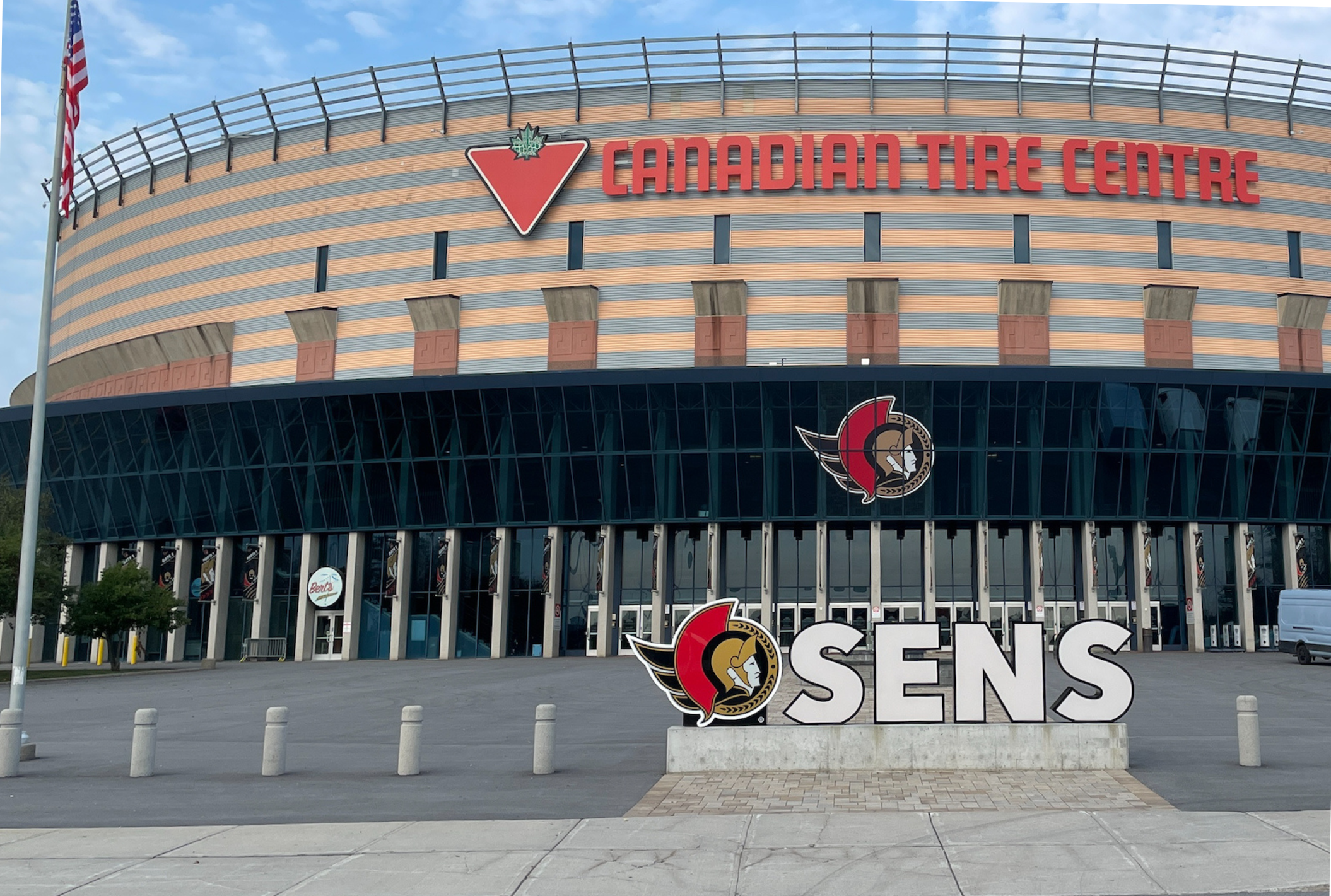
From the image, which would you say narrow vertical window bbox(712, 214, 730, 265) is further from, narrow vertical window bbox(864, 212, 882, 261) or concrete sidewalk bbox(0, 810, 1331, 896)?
concrete sidewalk bbox(0, 810, 1331, 896)

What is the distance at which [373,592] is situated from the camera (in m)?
55.3

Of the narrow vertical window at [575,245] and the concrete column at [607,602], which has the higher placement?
the narrow vertical window at [575,245]

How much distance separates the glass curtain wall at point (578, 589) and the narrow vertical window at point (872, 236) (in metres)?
18.3

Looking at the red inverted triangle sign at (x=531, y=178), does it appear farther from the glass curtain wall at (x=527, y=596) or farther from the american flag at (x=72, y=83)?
the american flag at (x=72, y=83)

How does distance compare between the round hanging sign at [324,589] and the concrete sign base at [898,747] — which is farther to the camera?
the round hanging sign at [324,589]

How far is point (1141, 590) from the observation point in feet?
171

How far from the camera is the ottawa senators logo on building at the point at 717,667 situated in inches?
630

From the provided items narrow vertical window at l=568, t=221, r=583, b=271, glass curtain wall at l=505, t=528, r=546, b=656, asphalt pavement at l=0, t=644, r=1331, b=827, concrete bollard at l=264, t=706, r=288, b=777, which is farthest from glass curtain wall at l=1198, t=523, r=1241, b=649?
concrete bollard at l=264, t=706, r=288, b=777

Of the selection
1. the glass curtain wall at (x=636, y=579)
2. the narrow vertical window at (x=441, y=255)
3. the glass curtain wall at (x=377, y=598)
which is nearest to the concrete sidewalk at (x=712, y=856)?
the glass curtain wall at (x=636, y=579)

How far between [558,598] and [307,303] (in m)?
19.9

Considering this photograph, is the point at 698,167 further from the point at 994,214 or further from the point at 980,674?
the point at 980,674

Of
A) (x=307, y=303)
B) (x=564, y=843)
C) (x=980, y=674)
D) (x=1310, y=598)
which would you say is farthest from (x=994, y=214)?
(x=564, y=843)

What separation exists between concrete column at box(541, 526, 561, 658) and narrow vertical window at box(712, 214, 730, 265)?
1474cm

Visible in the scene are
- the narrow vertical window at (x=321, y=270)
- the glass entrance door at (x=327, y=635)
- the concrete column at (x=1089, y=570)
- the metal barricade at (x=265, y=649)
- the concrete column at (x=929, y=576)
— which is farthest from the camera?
the narrow vertical window at (x=321, y=270)
